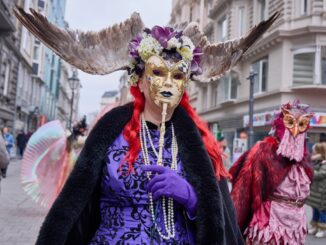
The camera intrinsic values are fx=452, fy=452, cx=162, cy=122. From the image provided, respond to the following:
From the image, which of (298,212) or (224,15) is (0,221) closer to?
(298,212)

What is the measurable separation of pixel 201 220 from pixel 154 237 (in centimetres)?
23

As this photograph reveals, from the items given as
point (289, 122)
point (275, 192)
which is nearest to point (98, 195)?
point (275, 192)

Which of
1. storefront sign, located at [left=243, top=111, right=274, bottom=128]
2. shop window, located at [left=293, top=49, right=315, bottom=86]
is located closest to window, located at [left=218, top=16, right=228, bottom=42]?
storefront sign, located at [left=243, top=111, right=274, bottom=128]

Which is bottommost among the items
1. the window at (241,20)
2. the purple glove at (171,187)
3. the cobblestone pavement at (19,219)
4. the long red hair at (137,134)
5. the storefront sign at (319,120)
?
the cobblestone pavement at (19,219)

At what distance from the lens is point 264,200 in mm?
4508

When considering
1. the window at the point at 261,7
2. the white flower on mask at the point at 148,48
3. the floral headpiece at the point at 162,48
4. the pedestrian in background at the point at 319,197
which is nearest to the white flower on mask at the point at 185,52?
the floral headpiece at the point at 162,48

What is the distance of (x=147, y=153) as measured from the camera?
225 centimetres

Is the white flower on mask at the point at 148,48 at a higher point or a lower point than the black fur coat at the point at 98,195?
higher

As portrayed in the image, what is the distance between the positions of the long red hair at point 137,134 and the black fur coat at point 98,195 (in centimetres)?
5

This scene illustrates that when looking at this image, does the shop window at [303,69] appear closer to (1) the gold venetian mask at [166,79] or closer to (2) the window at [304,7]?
(2) the window at [304,7]

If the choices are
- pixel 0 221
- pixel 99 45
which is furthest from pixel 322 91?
pixel 99 45

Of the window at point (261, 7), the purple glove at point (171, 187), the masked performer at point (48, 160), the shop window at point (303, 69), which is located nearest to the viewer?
the purple glove at point (171, 187)

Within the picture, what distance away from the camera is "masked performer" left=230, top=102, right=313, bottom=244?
4.37 meters

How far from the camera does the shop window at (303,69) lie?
2123 centimetres
